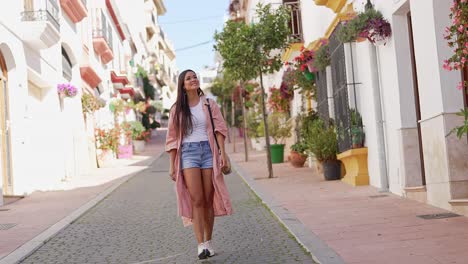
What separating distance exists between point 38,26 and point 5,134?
286 cm

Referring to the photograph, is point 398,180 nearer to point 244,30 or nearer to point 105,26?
point 244,30

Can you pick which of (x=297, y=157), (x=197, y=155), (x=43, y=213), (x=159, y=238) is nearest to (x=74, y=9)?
(x=297, y=157)

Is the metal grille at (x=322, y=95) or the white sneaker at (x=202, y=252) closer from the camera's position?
the white sneaker at (x=202, y=252)

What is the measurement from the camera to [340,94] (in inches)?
563

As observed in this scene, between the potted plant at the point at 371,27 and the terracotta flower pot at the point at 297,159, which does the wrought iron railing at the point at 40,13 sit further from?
the potted plant at the point at 371,27

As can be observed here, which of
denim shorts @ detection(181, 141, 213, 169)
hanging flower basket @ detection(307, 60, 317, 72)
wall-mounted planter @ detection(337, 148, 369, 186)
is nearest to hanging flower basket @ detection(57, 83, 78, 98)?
hanging flower basket @ detection(307, 60, 317, 72)

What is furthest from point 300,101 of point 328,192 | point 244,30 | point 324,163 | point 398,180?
point 398,180

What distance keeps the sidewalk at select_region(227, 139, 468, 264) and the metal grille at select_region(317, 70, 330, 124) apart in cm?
330

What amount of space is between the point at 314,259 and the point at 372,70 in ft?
20.9

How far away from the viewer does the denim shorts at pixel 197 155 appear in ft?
22.7

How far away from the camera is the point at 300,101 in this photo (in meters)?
22.4

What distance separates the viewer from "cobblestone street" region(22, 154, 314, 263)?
23.4 feet

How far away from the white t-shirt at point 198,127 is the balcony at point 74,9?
16.2 m

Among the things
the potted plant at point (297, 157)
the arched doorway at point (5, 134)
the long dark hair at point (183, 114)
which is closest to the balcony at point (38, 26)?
the arched doorway at point (5, 134)
